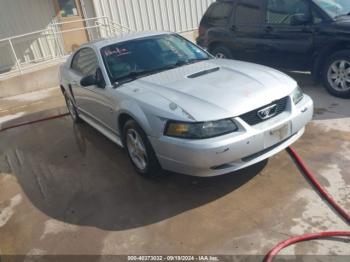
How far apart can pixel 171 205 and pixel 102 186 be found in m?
1.00

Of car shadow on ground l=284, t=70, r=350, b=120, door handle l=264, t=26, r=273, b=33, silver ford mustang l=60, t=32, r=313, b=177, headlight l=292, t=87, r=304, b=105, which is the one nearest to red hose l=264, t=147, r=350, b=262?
silver ford mustang l=60, t=32, r=313, b=177

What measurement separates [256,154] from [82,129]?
146 inches

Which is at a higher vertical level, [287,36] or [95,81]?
[95,81]

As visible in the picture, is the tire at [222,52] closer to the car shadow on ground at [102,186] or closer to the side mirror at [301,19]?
the side mirror at [301,19]

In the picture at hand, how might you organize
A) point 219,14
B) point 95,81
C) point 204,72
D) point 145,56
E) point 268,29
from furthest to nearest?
point 219,14, point 268,29, point 145,56, point 95,81, point 204,72

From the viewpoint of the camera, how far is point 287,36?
5988 mm

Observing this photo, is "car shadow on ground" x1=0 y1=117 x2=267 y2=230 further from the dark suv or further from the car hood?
the dark suv

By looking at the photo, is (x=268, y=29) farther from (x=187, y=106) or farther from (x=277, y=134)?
(x=187, y=106)

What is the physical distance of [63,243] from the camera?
3.18 meters

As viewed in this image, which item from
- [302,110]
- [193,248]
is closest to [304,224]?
[193,248]

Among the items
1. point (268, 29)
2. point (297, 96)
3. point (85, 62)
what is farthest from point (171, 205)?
point (268, 29)

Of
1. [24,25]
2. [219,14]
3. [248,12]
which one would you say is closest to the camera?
[248,12]

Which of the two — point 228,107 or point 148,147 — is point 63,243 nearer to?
point 148,147

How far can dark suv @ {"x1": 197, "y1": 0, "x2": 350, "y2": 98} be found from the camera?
17.9 feet
